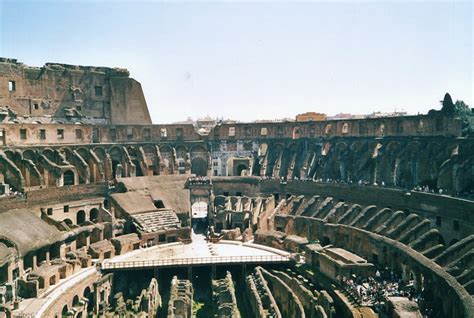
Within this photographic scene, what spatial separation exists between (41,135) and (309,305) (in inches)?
1347

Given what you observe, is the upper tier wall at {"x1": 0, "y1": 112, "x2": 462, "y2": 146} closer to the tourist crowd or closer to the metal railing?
the tourist crowd

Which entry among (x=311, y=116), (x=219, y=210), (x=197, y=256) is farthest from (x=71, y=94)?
(x=311, y=116)

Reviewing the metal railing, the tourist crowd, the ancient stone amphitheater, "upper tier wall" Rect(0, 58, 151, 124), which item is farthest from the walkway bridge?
"upper tier wall" Rect(0, 58, 151, 124)

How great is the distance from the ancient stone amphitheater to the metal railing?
158mm

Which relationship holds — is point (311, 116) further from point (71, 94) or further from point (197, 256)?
point (197, 256)

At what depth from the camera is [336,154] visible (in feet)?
168

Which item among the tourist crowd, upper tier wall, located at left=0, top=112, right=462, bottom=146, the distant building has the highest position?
the distant building

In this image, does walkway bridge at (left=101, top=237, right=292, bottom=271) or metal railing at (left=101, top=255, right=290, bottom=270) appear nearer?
metal railing at (left=101, top=255, right=290, bottom=270)

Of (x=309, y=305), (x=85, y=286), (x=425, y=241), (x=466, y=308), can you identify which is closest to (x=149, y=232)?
(x=85, y=286)

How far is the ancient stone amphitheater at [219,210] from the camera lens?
30.2 meters

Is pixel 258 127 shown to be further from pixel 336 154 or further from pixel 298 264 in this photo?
pixel 298 264

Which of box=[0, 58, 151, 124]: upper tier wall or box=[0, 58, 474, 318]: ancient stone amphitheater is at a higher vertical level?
box=[0, 58, 151, 124]: upper tier wall

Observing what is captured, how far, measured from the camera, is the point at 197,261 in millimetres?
37656

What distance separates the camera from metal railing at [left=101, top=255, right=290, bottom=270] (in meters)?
36.8
